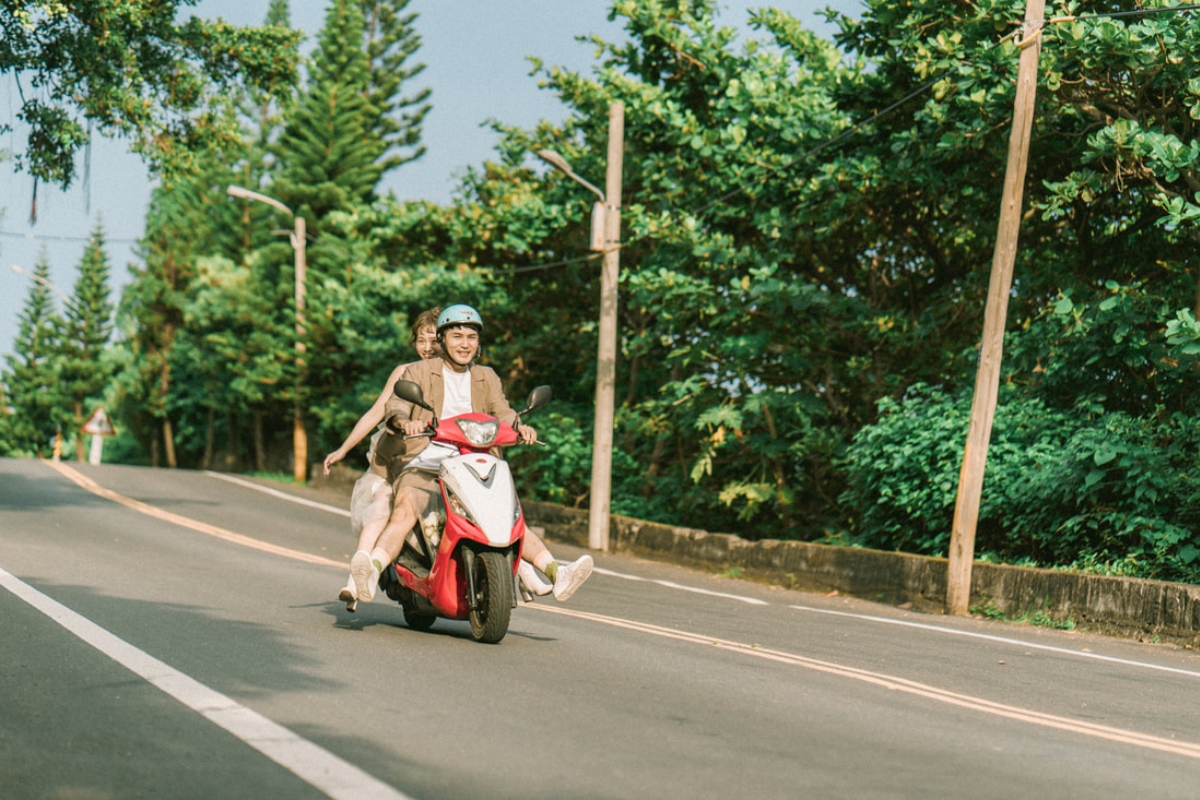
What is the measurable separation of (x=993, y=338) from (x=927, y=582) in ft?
8.07

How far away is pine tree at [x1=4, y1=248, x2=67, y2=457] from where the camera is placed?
94.5 metres

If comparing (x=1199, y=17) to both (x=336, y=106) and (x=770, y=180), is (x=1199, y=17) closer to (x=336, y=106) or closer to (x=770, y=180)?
(x=770, y=180)

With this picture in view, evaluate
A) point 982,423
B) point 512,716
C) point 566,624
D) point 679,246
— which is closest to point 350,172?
point 679,246

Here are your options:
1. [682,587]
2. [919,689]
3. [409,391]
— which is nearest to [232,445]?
[682,587]

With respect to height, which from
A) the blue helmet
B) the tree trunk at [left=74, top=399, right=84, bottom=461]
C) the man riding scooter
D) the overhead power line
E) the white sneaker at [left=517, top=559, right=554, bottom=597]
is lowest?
the tree trunk at [left=74, top=399, right=84, bottom=461]

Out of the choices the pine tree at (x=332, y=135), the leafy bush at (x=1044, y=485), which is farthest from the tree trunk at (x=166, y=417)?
the leafy bush at (x=1044, y=485)

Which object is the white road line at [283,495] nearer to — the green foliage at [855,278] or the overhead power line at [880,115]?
the green foliage at [855,278]

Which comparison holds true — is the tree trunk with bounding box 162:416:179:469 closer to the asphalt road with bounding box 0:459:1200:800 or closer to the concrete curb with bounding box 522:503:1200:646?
the concrete curb with bounding box 522:503:1200:646

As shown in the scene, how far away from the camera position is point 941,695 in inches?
279

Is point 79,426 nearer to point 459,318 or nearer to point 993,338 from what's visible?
point 993,338

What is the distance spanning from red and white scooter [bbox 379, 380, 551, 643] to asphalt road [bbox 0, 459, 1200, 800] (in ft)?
0.83

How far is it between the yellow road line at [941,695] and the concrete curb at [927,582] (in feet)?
Answer: 13.7

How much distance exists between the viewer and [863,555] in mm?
14773

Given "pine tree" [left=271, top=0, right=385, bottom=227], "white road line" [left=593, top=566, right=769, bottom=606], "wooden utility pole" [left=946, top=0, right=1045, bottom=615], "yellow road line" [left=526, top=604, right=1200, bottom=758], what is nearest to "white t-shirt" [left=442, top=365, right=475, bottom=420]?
"yellow road line" [left=526, top=604, right=1200, bottom=758]
